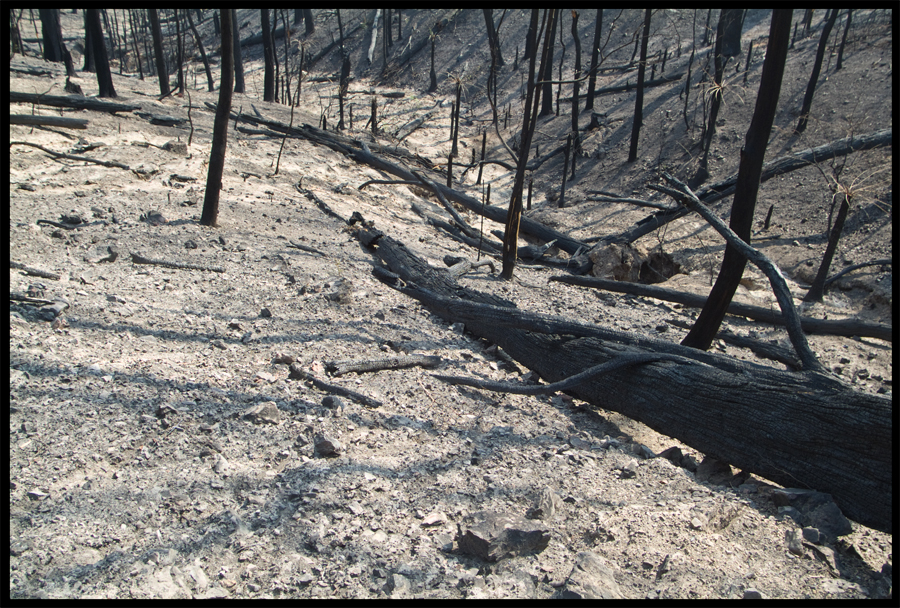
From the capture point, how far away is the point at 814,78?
43.4 ft

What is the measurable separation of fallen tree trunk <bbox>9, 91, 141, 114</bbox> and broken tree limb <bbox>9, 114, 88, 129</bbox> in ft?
4.14

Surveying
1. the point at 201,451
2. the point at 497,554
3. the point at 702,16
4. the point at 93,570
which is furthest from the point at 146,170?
the point at 702,16

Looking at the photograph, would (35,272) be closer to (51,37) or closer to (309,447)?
(309,447)

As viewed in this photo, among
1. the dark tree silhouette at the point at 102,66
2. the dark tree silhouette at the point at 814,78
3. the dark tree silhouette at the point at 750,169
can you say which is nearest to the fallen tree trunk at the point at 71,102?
the dark tree silhouette at the point at 102,66

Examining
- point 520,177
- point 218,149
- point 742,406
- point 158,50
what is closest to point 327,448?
point 742,406

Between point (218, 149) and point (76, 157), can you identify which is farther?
point (76, 157)

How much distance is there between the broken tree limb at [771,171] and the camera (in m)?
9.02

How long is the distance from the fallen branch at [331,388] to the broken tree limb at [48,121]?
8181mm

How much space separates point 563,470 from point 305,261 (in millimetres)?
3929

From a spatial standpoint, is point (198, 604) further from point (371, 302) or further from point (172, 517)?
point (371, 302)

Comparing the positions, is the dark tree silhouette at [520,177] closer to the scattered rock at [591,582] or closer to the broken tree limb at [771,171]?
the broken tree limb at [771,171]

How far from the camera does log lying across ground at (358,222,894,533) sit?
2465 millimetres

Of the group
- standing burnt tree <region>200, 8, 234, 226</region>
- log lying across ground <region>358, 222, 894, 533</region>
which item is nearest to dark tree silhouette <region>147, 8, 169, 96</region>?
standing burnt tree <region>200, 8, 234, 226</region>

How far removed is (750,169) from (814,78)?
11900mm
